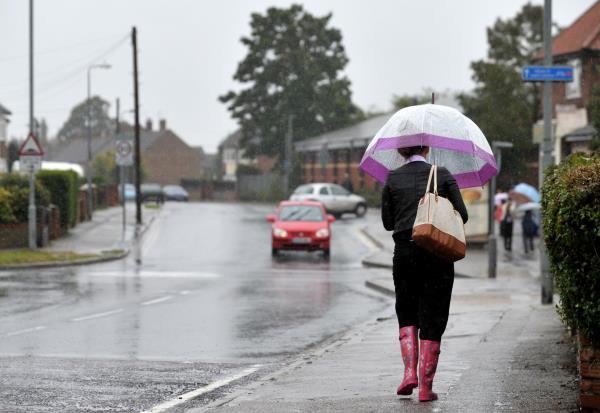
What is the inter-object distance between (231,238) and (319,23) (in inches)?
2246

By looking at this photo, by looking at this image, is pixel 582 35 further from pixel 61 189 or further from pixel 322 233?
pixel 61 189

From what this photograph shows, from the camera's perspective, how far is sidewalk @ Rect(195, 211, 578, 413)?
25.6ft

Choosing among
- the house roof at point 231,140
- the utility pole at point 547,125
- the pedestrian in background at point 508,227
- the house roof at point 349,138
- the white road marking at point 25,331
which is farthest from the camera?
the house roof at point 231,140

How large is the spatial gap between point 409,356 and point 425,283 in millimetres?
510

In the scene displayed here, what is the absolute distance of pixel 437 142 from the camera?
8516 millimetres

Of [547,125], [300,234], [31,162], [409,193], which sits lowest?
[300,234]

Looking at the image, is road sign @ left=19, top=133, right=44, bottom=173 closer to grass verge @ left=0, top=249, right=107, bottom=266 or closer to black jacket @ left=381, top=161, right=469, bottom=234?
grass verge @ left=0, top=249, right=107, bottom=266

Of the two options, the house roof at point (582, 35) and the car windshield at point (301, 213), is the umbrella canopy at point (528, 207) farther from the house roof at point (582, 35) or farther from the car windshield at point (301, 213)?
the house roof at point (582, 35)

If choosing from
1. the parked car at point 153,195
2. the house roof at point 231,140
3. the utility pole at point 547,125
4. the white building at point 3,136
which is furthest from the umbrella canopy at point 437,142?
the house roof at point 231,140

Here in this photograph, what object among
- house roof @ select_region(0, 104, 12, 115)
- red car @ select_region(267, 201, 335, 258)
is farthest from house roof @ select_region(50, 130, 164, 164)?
red car @ select_region(267, 201, 335, 258)

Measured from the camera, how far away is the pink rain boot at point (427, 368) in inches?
308

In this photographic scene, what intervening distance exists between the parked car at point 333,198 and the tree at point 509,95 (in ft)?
26.0

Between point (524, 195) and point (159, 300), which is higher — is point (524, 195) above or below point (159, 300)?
above

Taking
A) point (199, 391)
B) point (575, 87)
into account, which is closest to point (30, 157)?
point (199, 391)
